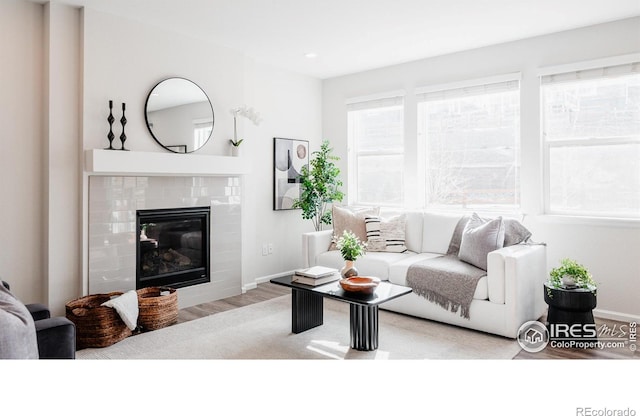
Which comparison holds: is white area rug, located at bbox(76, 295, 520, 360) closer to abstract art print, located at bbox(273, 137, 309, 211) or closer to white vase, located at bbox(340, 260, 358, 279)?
white vase, located at bbox(340, 260, 358, 279)

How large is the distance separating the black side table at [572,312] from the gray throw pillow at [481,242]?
0.49 metres

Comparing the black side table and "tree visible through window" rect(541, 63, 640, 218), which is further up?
"tree visible through window" rect(541, 63, 640, 218)

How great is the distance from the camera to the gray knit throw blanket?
3.14 m

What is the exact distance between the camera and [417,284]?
3406 millimetres

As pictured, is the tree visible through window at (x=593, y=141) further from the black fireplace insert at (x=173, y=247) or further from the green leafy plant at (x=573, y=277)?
the black fireplace insert at (x=173, y=247)

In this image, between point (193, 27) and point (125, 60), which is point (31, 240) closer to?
point (125, 60)

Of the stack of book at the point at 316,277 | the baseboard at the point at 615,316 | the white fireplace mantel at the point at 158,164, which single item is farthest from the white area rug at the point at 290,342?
the white fireplace mantel at the point at 158,164

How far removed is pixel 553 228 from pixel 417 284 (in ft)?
4.56

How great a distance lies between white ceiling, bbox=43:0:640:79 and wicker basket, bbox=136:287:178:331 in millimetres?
2247

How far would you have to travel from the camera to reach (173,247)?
3852 mm

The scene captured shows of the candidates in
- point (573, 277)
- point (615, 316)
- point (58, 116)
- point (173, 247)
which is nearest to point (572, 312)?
point (573, 277)

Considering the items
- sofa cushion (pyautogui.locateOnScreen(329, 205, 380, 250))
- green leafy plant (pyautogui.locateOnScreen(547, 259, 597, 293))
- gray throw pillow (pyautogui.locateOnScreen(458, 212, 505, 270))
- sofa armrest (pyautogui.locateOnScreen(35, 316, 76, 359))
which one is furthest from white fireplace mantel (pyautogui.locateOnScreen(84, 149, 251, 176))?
green leafy plant (pyautogui.locateOnScreen(547, 259, 597, 293))
